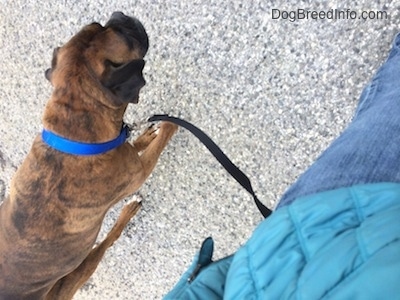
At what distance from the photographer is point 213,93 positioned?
9.68ft

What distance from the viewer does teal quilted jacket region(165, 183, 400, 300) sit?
993mm

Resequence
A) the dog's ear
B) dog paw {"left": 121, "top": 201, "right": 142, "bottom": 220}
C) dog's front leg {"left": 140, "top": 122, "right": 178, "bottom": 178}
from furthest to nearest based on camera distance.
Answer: dog paw {"left": 121, "top": 201, "right": 142, "bottom": 220} → dog's front leg {"left": 140, "top": 122, "right": 178, "bottom": 178} → the dog's ear

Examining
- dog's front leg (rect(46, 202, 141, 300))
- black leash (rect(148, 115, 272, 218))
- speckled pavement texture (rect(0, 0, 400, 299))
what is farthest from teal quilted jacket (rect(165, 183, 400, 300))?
dog's front leg (rect(46, 202, 141, 300))

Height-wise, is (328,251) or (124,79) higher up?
(124,79)

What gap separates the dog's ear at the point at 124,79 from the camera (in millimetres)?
2384

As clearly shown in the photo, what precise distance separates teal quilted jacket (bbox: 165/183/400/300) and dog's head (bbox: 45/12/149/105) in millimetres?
1311

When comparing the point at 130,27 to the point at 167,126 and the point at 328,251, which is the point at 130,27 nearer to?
the point at 167,126

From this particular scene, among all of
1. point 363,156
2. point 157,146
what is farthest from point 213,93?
point 363,156

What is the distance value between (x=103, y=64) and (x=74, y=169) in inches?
19.5

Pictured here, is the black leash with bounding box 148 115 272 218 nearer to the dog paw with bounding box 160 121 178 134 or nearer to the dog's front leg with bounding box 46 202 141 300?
the dog paw with bounding box 160 121 178 134

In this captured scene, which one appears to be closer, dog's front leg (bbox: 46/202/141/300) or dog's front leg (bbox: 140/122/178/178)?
dog's front leg (bbox: 140/122/178/178)

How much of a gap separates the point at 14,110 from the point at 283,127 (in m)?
1.91

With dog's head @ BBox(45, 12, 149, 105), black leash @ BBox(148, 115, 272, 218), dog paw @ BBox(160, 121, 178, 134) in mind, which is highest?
dog's head @ BBox(45, 12, 149, 105)

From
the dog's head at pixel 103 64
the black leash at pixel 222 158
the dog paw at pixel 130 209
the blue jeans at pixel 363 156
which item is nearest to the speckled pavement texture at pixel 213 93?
the dog paw at pixel 130 209
